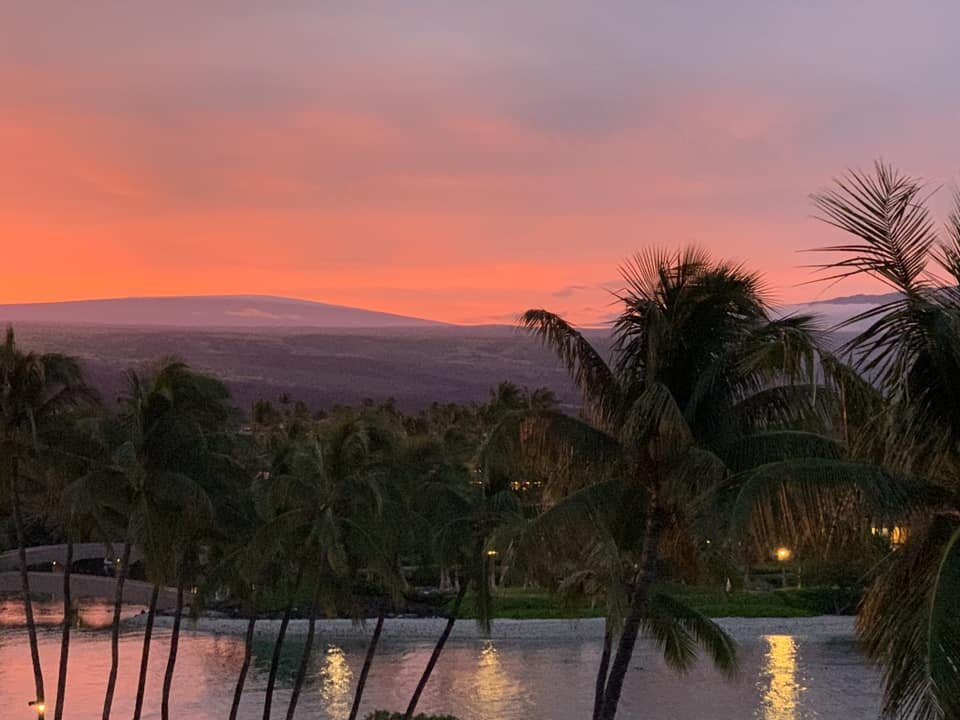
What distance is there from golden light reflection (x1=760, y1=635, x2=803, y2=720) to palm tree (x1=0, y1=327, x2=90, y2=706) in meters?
28.7

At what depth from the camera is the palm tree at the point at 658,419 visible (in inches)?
722

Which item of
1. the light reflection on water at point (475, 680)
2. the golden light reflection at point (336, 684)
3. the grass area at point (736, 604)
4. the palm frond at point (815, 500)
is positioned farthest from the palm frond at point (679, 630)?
the grass area at point (736, 604)

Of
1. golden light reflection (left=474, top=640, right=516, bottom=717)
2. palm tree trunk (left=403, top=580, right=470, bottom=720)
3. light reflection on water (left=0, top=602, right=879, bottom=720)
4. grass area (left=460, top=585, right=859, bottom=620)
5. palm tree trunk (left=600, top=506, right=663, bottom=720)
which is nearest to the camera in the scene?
palm tree trunk (left=600, top=506, right=663, bottom=720)

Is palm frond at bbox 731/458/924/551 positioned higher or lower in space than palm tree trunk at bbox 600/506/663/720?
higher

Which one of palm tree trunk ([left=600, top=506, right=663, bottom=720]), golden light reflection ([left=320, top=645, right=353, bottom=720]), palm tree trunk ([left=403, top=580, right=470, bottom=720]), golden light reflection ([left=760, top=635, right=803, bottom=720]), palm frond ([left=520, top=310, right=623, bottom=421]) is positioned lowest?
golden light reflection ([left=320, top=645, right=353, bottom=720])

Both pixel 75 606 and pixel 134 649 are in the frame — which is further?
pixel 75 606

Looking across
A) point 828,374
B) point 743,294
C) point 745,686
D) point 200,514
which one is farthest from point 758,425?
point 745,686

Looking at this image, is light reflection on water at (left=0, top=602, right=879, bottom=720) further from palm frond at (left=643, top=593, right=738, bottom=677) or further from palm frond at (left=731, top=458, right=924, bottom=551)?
palm frond at (left=731, top=458, right=924, bottom=551)

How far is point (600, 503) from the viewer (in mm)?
18922

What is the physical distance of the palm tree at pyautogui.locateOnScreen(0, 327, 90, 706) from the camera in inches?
1219

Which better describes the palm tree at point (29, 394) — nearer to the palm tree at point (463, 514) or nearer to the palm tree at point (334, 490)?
the palm tree at point (334, 490)

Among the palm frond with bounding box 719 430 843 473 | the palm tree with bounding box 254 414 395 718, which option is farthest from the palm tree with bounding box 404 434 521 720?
the palm frond with bounding box 719 430 843 473

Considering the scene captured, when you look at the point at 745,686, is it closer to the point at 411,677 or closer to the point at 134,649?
the point at 411,677

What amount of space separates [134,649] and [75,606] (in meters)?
20.5
